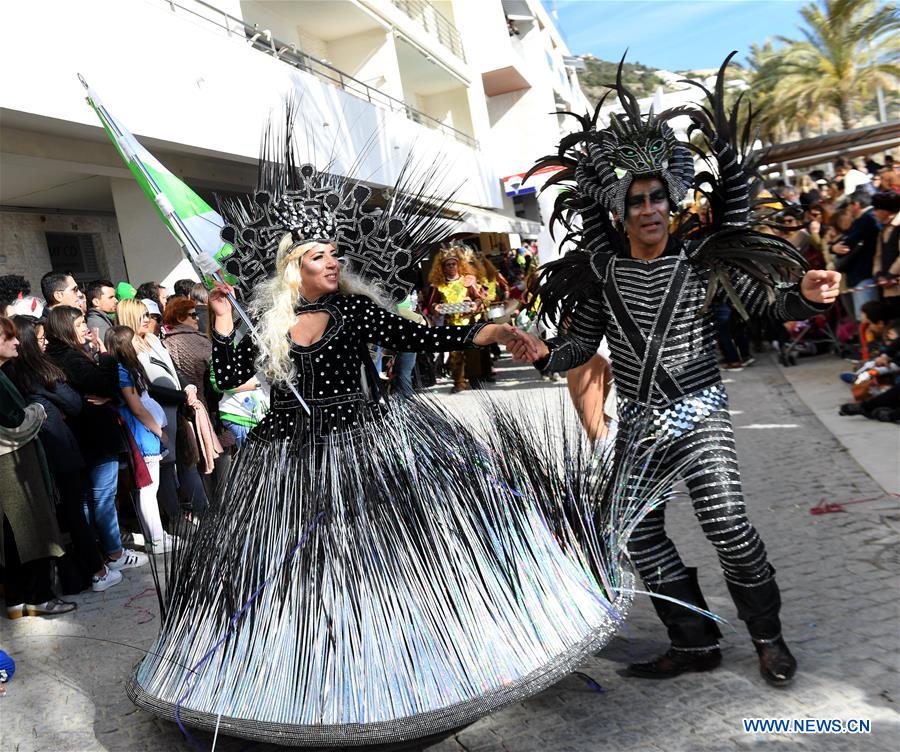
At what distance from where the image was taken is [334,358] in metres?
3.08

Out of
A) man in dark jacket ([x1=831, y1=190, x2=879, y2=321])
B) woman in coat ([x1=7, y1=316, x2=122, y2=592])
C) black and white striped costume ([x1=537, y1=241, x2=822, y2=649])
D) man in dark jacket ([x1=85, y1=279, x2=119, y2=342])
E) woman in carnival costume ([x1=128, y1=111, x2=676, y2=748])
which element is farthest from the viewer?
man in dark jacket ([x1=831, y1=190, x2=879, y2=321])

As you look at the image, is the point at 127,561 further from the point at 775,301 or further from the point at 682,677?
the point at 775,301

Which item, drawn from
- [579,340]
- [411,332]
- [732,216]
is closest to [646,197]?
[732,216]

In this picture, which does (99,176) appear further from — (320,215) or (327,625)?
(327,625)

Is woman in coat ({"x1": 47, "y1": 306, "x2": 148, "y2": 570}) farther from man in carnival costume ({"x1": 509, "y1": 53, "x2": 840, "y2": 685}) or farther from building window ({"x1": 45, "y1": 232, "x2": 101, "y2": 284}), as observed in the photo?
building window ({"x1": 45, "y1": 232, "x2": 101, "y2": 284})

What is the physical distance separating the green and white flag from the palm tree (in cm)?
2255

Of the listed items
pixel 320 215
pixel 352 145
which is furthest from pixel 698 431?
pixel 352 145

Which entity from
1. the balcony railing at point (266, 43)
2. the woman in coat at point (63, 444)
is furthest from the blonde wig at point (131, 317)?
the balcony railing at point (266, 43)

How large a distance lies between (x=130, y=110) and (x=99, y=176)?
165 cm

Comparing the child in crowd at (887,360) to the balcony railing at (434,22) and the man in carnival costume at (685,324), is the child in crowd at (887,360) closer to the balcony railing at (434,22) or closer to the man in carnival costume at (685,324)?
the man in carnival costume at (685,324)

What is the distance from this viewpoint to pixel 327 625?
8.15 ft

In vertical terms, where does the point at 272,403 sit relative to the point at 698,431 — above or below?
above

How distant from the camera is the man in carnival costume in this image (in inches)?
114

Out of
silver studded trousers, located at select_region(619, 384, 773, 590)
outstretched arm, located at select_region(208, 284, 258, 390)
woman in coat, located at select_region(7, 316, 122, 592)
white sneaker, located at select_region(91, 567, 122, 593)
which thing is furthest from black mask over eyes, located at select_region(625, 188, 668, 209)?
white sneaker, located at select_region(91, 567, 122, 593)
